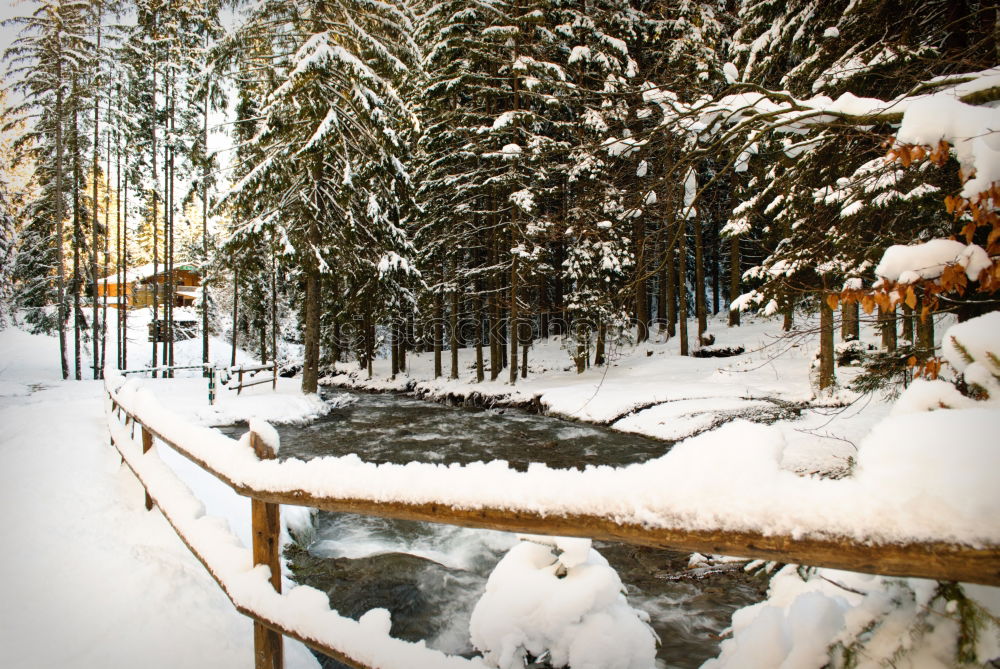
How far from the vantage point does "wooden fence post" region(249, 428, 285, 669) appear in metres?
2.28

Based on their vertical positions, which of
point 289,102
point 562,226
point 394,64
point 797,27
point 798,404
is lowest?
point 798,404

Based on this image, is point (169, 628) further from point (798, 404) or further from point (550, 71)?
point (550, 71)

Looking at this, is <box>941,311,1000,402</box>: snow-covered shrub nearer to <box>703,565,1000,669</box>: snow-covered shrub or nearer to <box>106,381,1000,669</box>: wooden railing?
<box>703,565,1000,669</box>: snow-covered shrub

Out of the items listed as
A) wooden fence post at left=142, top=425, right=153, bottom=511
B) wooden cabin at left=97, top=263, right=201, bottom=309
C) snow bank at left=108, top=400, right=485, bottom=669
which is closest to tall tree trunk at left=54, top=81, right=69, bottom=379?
wooden cabin at left=97, top=263, right=201, bottom=309

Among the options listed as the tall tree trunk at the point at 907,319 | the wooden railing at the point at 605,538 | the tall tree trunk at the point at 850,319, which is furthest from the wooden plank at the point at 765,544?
the tall tree trunk at the point at 907,319

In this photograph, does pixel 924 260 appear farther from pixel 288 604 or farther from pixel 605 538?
pixel 288 604

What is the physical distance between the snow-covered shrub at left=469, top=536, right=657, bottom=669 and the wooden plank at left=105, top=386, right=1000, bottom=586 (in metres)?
1.40

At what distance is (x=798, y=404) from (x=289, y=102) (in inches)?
622

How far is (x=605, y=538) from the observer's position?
1.37 metres

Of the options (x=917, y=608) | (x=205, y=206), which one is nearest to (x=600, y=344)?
(x=917, y=608)

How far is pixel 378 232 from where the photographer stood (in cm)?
1609

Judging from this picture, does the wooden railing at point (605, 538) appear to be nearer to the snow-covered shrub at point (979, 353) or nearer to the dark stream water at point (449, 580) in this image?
the snow-covered shrub at point (979, 353)

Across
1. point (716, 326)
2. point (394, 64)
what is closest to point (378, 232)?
point (394, 64)

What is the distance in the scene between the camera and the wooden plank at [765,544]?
3.12ft
